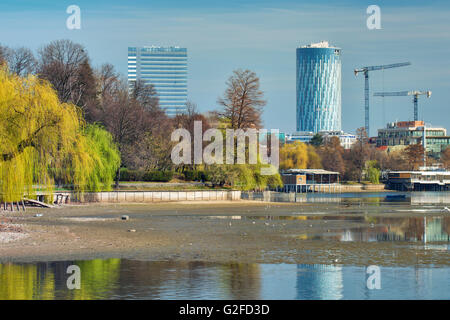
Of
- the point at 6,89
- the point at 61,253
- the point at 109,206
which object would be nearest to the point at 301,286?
the point at 61,253

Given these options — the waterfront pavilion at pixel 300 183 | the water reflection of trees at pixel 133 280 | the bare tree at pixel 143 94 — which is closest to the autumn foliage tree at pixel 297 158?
the waterfront pavilion at pixel 300 183

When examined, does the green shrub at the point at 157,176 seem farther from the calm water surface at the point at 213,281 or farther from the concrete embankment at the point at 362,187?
the concrete embankment at the point at 362,187

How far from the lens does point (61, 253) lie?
30.7m

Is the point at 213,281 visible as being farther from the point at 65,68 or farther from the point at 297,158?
the point at 297,158

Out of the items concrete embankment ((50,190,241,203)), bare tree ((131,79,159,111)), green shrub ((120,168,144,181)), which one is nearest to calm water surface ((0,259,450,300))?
concrete embankment ((50,190,241,203))

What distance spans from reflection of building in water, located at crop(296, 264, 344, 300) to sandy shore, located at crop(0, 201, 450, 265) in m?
1.88

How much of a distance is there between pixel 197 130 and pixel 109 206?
43578mm

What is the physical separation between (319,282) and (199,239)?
13.9 m

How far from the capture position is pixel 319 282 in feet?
80.4

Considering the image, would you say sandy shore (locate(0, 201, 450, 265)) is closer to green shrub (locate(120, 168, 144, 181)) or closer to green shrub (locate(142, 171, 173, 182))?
green shrub (locate(120, 168, 144, 181))

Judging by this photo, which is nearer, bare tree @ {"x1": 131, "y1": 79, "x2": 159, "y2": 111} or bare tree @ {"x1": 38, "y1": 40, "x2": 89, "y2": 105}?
bare tree @ {"x1": 38, "y1": 40, "x2": 89, "y2": 105}

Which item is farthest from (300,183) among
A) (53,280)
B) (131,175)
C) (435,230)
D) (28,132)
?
(53,280)

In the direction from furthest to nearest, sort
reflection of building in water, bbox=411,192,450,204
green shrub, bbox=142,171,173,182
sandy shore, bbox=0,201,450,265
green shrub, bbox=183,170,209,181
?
green shrub, bbox=183,170,209,181
green shrub, bbox=142,171,173,182
reflection of building in water, bbox=411,192,450,204
sandy shore, bbox=0,201,450,265

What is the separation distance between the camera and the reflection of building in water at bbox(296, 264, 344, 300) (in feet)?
73.3
